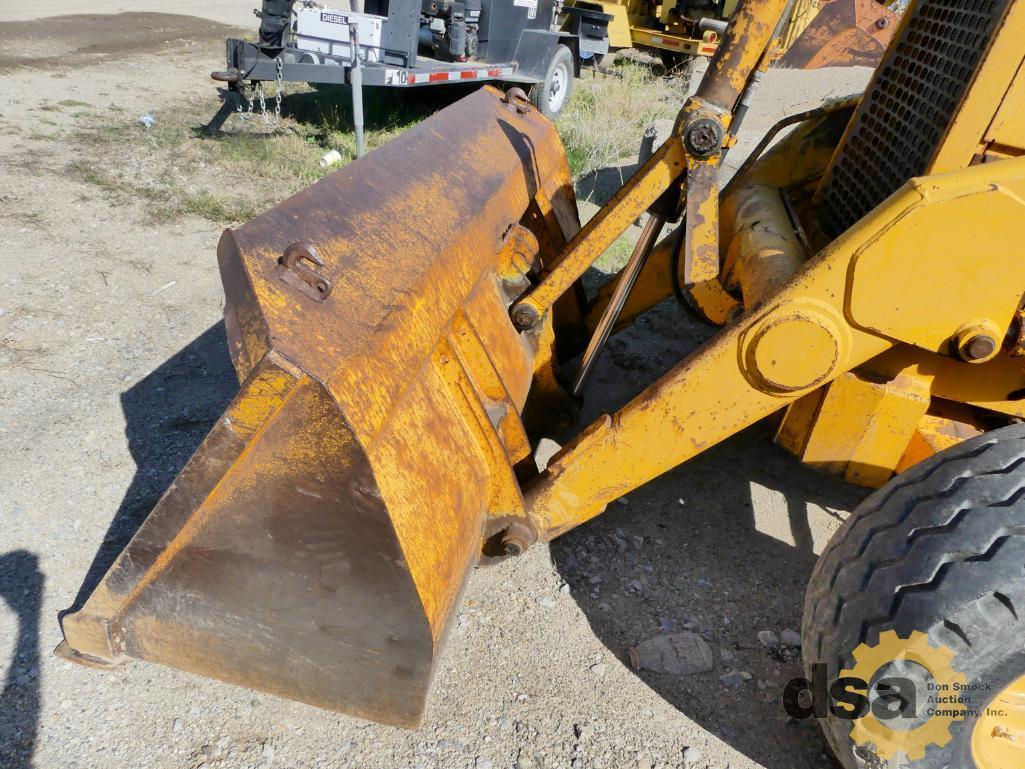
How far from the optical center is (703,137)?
2047 mm

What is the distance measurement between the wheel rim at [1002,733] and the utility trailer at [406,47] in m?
5.51

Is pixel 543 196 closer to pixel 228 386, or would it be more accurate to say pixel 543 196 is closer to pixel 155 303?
pixel 228 386

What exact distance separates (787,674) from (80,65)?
9.86 m

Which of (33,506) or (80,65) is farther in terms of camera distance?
(80,65)

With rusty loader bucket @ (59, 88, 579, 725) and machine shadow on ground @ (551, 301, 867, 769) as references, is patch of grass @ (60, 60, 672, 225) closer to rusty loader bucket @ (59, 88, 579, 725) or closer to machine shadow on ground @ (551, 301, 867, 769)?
machine shadow on ground @ (551, 301, 867, 769)

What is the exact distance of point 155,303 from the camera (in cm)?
405

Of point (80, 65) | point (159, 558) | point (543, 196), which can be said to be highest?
point (543, 196)

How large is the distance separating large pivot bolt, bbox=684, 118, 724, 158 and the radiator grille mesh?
547 millimetres

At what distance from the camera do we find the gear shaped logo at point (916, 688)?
167cm

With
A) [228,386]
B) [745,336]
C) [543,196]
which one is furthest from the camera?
[228,386]

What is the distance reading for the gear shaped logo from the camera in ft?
5.49

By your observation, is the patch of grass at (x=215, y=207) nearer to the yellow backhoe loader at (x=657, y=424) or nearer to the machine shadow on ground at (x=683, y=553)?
the machine shadow on ground at (x=683, y=553)

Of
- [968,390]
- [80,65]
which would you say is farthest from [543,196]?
[80,65]

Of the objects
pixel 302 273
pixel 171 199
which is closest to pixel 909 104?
pixel 302 273
